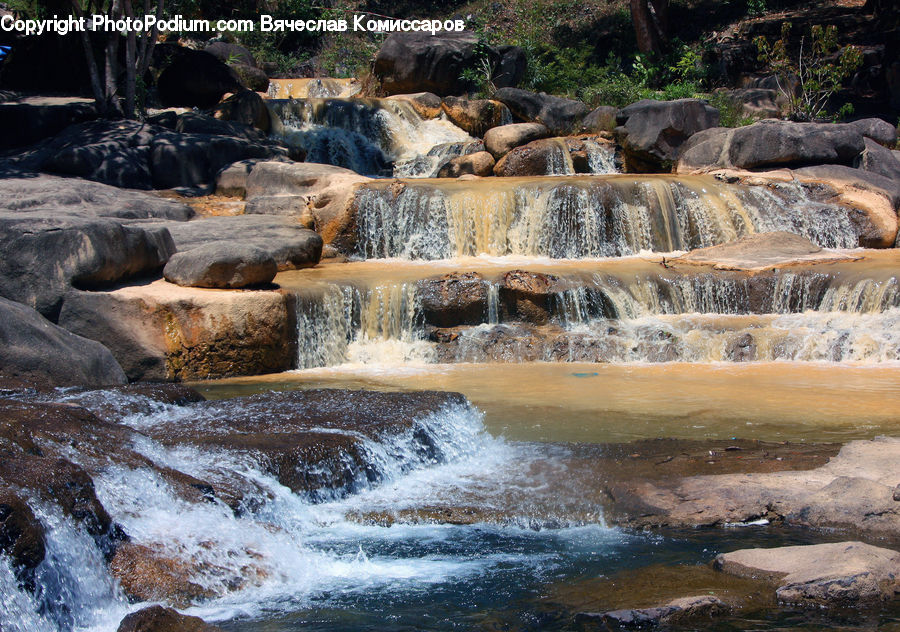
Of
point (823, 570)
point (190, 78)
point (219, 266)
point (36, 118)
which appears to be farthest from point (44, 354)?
point (190, 78)

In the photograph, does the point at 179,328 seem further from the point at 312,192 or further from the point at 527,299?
the point at 312,192

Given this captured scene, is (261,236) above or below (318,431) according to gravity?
above

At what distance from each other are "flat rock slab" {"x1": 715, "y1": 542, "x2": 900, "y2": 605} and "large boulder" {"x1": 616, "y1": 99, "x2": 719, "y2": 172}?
39.4ft

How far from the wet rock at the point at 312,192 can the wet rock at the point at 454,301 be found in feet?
8.64

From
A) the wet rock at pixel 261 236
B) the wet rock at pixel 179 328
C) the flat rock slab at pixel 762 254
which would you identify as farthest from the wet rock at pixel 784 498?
the wet rock at pixel 261 236

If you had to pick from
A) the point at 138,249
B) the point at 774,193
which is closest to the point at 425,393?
the point at 138,249

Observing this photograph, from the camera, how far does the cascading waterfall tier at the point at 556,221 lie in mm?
12133

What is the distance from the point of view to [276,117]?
16.8 metres

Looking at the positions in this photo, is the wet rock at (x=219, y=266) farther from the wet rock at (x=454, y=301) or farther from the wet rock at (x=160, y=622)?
the wet rock at (x=160, y=622)

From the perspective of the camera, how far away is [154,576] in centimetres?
379

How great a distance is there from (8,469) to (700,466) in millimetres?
3707

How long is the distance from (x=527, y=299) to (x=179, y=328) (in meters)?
3.66

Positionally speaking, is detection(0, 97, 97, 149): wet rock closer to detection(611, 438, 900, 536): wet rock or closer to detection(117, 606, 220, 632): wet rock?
detection(611, 438, 900, 536): wet rock

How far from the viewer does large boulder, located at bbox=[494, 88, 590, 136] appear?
16891 mm
